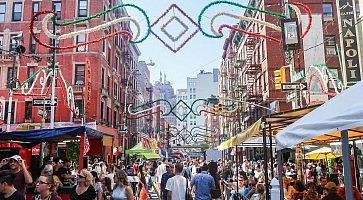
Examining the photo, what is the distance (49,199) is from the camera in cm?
564

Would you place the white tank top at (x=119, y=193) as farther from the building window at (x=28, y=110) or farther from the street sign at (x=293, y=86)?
the building window at (x=28, y=110)

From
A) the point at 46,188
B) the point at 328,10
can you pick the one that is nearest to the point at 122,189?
the point at 46,188

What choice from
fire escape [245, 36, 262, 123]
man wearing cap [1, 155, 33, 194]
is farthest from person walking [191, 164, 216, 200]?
fire escape [245, 36, 262, 123]

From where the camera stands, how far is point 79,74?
3950cm

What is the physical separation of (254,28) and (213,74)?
150 metres

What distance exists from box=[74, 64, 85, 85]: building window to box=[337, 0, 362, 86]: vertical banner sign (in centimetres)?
2518

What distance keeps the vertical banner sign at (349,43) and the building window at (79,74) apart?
25.2 metres

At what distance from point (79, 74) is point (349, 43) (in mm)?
26226

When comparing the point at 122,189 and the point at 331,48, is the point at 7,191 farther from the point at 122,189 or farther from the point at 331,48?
the point at 331,48

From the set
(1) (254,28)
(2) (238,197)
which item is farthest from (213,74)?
(2) (238,197)

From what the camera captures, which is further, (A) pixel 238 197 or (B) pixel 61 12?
(B) pixel 61 12

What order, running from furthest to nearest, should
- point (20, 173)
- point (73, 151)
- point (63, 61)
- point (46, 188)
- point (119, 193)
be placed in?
point (63, 61)
point (73, 151)
point (119, 193)
point (20, 173)
point (46, 188)

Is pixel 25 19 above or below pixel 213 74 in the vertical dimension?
below

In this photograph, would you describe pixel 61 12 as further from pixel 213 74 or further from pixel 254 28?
pixel 213 74
